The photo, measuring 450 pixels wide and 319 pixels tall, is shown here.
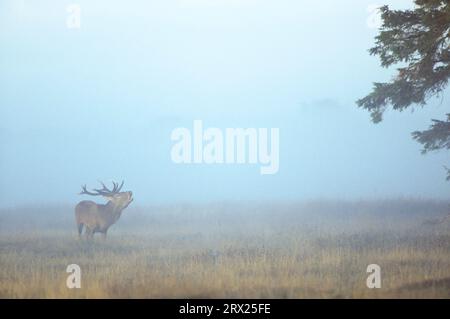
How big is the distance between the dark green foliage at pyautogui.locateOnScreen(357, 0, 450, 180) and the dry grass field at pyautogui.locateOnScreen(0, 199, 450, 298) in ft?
2.88

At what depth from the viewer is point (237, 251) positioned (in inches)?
255

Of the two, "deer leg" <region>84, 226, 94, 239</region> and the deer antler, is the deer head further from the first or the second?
"deer leg" <region>84, 226, 94, 239</region>

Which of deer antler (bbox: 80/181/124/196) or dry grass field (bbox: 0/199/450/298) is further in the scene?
deer antler (bbox: 80/181/124/196)

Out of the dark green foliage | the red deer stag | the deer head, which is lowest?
the red deer stag

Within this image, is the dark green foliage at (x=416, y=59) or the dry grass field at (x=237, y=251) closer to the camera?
the dry grass field at (x=237, y=251)

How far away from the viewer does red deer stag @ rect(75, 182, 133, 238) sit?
270 inches

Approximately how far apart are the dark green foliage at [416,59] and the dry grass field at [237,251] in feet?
2.88

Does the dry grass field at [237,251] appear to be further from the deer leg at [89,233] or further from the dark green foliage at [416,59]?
the dark green foliage at [416,59]

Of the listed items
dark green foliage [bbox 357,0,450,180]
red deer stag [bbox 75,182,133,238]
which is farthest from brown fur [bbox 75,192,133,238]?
dark green foliage [bbox 357,0,450,180]

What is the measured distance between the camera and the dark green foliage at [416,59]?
21.5ft

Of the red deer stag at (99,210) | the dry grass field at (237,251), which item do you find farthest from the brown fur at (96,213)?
the dry grass field at (237,251)
